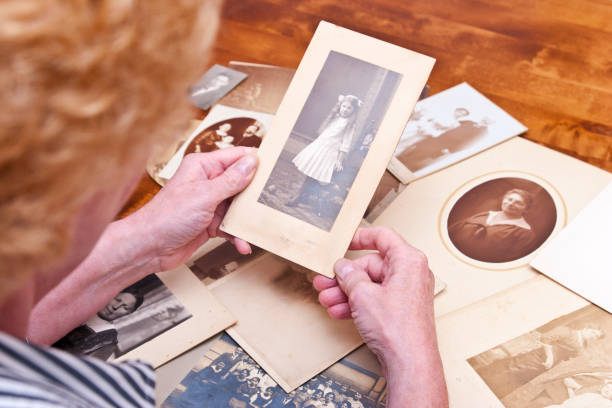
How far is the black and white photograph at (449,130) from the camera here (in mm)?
1081

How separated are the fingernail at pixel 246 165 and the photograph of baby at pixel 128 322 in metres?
0.25

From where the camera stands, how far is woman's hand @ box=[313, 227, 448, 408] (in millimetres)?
765

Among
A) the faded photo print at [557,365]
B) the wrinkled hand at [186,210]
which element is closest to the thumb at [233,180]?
the wrinkled hand at [186,210]

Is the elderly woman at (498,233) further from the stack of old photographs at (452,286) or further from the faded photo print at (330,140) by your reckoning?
the faded photo print at (330,140)

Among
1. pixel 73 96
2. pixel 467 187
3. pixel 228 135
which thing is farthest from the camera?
pixel 228 135

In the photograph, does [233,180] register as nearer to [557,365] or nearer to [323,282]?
[323,282]

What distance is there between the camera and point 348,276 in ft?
2.79

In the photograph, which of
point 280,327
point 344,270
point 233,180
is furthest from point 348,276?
point 233,180

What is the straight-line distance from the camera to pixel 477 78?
1.21 meters

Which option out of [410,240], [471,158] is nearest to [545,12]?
[471,158]

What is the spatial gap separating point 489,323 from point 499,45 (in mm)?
705

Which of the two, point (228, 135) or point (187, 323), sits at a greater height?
point (228, 135)

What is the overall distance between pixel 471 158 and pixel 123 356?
2.43ft

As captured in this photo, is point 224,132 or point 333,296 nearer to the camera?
point 333,296
